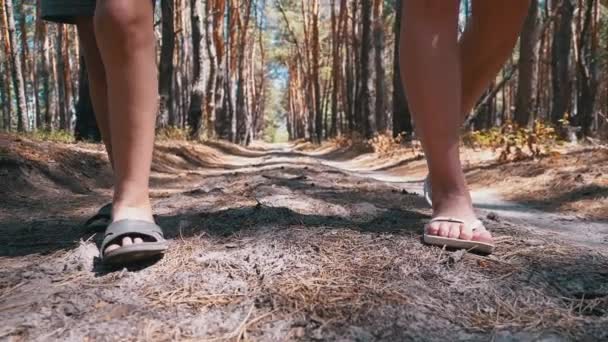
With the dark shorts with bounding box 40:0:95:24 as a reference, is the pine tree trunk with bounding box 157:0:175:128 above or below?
above

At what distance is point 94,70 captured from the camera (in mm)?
2357

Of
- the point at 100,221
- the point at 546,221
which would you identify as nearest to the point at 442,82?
the point at 100,221

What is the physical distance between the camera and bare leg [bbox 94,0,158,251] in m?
1.81

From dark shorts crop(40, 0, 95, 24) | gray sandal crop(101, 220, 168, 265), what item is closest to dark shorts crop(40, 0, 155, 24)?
dark shorts crop(40, 0, 95, 24)

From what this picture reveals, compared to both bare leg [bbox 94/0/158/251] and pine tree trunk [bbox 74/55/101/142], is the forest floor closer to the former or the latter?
bare leg [bbox 94/0/158/251]

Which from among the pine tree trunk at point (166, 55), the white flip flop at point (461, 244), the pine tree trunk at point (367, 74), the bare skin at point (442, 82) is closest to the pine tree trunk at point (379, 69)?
the pine tree trunk at point (367, 74)

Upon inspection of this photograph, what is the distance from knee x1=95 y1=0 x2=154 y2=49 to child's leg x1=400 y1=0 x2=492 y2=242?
0.91 m

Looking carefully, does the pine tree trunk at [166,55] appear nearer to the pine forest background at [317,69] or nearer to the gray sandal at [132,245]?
the pine forest background at [317,69]

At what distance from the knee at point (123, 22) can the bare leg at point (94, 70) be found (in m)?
0.49

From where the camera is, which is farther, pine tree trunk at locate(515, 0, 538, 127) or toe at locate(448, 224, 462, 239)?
pine tree trunk at locate(515, 0, 538, 127)

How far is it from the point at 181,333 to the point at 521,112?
946 centimetres

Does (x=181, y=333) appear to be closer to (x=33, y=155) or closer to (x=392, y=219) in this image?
(x=392, y=219)

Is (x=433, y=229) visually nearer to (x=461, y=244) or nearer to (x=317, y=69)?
(x=461, y=244)

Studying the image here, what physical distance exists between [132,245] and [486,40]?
1521mm
